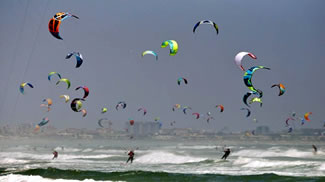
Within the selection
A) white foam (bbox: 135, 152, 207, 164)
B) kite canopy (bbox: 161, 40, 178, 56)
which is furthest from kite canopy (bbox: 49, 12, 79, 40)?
white foam (bbox: 135, 152, 207, 164)

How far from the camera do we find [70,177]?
68.9 feet

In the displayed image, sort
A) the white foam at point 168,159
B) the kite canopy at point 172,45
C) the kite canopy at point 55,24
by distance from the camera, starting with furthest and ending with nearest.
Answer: the white foam at point 168,159 → the kite canopy at point 172,45 → the kite canopy at point 55,24

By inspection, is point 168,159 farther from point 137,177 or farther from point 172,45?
point 172,45

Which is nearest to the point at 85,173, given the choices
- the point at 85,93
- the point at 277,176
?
the point at 85,93

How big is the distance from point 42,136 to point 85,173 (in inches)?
6484

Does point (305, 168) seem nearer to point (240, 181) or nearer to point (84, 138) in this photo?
point (240, 181)

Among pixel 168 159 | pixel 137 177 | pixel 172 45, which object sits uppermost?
pixel 172 45

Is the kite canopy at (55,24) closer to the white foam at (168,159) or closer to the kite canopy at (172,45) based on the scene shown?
the kite canopy at (172,45)

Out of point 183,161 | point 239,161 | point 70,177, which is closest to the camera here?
point 70,177

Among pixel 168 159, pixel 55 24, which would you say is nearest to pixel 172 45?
pixel 55 24

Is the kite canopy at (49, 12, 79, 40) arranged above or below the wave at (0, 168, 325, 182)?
above

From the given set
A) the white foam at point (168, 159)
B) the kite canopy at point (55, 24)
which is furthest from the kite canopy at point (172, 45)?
the white foam at point (168, 159)

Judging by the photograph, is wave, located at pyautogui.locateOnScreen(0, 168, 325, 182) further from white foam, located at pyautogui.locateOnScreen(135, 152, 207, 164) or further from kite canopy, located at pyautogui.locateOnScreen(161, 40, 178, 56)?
white foam, located at pyautogui.locateOnScreen(135, 152, 207, 164)

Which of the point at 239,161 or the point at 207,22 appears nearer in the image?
the point at 207,22
